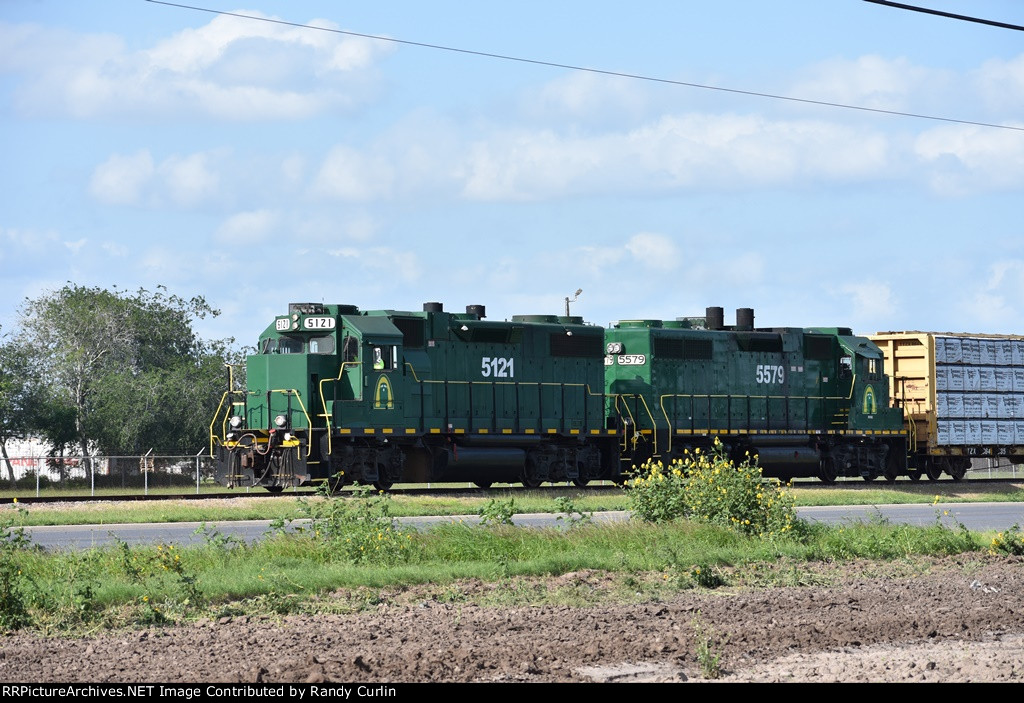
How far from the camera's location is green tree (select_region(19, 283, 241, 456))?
52.8m

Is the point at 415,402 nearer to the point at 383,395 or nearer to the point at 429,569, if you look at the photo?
the point at 383,395

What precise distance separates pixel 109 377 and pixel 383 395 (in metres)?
27.5

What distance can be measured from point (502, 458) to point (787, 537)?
15.1 metres

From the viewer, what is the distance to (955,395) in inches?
1597

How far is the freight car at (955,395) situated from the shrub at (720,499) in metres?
21.6

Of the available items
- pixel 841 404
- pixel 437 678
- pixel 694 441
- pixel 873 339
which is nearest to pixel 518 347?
pixel 694 441

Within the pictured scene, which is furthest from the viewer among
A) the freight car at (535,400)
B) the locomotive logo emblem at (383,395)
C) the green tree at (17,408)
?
the green tree at (17,408)

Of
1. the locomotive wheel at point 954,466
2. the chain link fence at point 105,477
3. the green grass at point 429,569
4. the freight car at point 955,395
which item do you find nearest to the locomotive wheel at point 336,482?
the chain link fence at point 105,477

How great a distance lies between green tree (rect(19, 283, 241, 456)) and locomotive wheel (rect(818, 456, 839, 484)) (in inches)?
1063

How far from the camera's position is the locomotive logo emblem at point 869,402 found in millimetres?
38750

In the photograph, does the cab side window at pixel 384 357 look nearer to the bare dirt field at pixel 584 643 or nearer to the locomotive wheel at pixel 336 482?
the locomotive wheel at pixel 336 482

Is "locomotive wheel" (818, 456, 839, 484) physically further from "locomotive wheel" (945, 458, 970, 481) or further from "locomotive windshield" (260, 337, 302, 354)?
"locomotive windshield" (260, 337, 302, 354)

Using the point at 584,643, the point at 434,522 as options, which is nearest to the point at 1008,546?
the point at 584,643

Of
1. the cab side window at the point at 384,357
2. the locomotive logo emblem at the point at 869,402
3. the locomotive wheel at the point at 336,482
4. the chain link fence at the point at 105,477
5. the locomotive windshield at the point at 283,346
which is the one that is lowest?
the chain link fence at the point at 105,477
